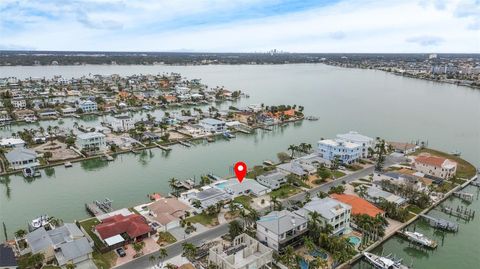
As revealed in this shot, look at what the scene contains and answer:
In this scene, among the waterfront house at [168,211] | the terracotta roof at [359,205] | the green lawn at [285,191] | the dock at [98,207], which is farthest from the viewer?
the green lawn at [285,191]

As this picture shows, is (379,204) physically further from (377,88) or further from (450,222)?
(377,88)

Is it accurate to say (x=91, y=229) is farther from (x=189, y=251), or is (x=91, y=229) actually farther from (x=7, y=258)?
(x=189, y=251)

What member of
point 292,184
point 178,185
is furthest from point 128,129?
point 292,184

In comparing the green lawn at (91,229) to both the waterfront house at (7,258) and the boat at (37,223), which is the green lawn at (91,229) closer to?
the boat at (37,223)

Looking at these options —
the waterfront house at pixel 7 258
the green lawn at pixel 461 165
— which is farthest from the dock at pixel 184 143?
the green lawn at pixel 461 165

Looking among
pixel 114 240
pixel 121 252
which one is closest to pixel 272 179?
pixel 114 240

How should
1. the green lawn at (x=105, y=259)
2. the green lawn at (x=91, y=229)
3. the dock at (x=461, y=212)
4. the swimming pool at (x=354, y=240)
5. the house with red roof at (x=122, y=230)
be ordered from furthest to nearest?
the dock at (x=461, y=212)
the swimming pool at (x=354, y=240)
the green lawn at (x=91, y=229)
the house with red roof at (x=122, y=230)
the green lawn at (x=105, y=259)

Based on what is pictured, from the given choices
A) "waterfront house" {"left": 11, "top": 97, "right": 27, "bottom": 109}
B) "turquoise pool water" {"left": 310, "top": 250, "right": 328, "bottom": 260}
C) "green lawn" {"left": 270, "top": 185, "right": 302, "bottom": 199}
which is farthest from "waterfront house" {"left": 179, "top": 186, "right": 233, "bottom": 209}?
"waterfront house" {"left": 11, "top": 97, "right": 27, "bottom": 109}
